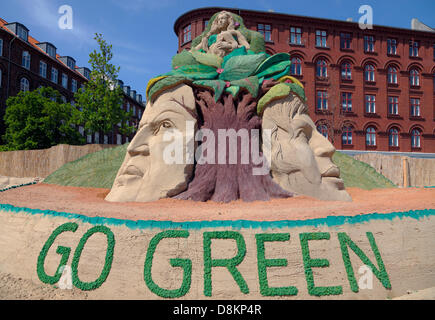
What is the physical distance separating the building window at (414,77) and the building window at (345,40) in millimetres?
5215

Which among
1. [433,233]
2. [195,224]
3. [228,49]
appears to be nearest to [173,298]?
[195,224]

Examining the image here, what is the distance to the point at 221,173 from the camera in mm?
4926

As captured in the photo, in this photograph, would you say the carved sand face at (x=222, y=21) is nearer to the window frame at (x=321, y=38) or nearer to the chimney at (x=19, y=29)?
the window frame at (x=321, y=38)

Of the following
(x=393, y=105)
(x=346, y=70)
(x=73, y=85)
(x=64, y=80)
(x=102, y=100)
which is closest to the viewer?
(x=102, y=100)

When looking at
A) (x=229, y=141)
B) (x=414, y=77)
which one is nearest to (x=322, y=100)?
(x=414, y=77)

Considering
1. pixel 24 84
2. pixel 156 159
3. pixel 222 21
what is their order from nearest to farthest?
pixel 156 159 < pixel 222 21 < pixel 24 84

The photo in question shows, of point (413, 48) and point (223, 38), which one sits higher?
point (413, 48)

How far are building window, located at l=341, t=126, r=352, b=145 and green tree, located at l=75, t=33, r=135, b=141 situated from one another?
1447 cm

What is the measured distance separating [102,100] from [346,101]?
16.3 meters

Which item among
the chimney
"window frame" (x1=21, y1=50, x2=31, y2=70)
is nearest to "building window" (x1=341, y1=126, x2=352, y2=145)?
"window frame" (x1=21, y1=50, x2=31, y2=70)

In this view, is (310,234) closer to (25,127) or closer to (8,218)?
(8,218)

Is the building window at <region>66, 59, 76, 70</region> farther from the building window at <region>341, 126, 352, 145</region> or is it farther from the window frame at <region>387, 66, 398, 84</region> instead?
the window frame at <region>387, 66, 398, 84</region>

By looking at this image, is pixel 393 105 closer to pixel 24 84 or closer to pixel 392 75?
pixel 392 75

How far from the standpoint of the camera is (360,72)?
22.6 metres
